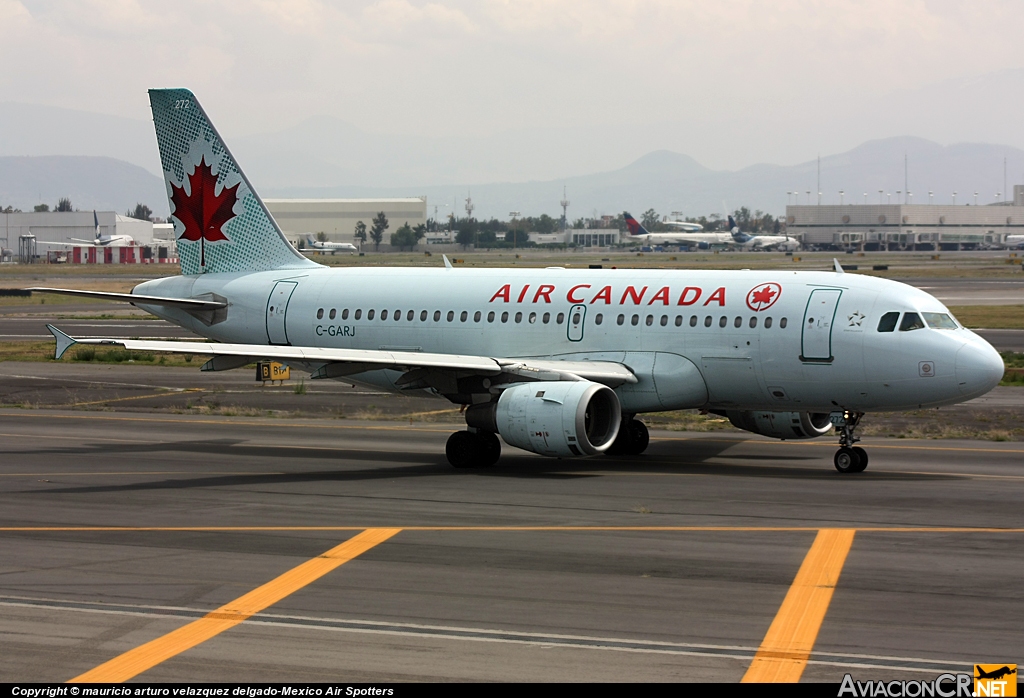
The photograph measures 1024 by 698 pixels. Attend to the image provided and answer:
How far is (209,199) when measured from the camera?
37.8 metres

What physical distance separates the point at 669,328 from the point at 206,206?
616 inches

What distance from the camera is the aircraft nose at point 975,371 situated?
2717 cm

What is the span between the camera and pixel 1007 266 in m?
161

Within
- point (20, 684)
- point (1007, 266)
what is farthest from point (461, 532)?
point (1007, 266)

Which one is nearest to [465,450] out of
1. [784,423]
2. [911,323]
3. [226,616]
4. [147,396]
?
[784,423]

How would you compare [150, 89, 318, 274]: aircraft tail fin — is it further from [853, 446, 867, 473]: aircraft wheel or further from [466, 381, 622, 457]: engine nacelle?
[853, 446, 867, 473]: aircraft wheel

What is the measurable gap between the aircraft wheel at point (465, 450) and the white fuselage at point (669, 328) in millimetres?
3430

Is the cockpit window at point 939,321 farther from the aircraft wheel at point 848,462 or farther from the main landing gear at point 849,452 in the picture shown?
the aircraft wheel at point 848,462

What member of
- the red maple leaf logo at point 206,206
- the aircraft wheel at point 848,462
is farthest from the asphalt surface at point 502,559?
the red maple leaf logo at point 206,206

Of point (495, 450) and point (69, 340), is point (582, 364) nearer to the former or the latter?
point (495, 450)

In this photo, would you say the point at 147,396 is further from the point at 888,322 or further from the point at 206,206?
the point at 888,322

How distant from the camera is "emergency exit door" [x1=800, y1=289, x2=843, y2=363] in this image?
28.3 m

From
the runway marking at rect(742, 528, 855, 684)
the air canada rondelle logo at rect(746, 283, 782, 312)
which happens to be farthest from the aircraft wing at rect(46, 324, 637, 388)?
the runway marking at rect(742, 528, 855, 684)

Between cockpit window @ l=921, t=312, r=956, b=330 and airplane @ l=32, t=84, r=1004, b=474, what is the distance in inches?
2.7
